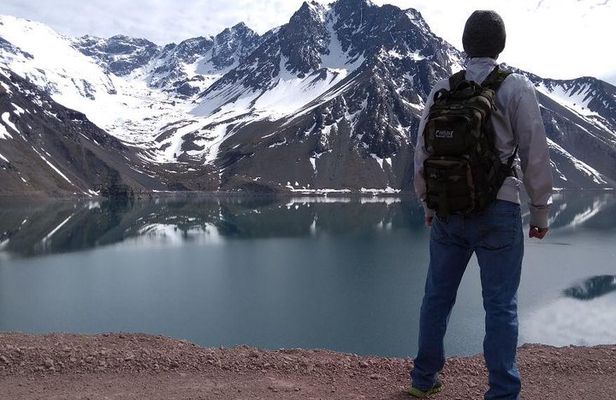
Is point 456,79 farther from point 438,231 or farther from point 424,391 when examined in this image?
point 424,391

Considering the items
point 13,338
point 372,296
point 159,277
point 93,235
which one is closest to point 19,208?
point 93,235

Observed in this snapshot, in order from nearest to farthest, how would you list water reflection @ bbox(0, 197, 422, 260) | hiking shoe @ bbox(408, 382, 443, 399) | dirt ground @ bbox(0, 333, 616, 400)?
hiking shoe @ bbox(408, 382, 443, 399)
dirt ground @ bbox(0, 333, 616, 400)
water reflection @ bbox(0, 197, 422, 260)

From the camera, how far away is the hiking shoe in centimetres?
687

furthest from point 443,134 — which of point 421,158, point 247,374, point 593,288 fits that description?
point 593,288

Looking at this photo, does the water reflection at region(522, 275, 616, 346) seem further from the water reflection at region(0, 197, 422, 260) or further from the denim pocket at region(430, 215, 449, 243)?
the water reflection at region(0, 197, 422, 260)

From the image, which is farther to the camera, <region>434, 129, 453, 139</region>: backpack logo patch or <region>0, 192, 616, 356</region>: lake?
<region>0, 192, 616, 356</region>: lake

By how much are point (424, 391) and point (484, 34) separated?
433 cm

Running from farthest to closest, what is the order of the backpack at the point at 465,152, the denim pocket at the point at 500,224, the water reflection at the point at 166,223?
the water reflection at the point at 166,223
the denim pocket at the point at 500,224
the backpack at the point at 465,152

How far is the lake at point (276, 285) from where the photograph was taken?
140 feet

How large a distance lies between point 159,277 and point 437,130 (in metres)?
63.7

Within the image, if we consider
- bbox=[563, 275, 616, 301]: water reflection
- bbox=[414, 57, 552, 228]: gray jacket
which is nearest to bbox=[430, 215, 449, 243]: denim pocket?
bbox=[414, 57, 552, 228]: gray jacket

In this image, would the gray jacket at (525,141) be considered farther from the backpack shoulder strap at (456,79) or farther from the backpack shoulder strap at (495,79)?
the backpack shoulder strap at (456,79)

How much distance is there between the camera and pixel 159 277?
65.6 metres

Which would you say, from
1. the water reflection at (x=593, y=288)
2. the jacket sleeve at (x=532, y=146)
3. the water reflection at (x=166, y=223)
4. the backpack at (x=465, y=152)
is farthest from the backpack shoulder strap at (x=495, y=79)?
the water reflection at (x=166, y=223)
